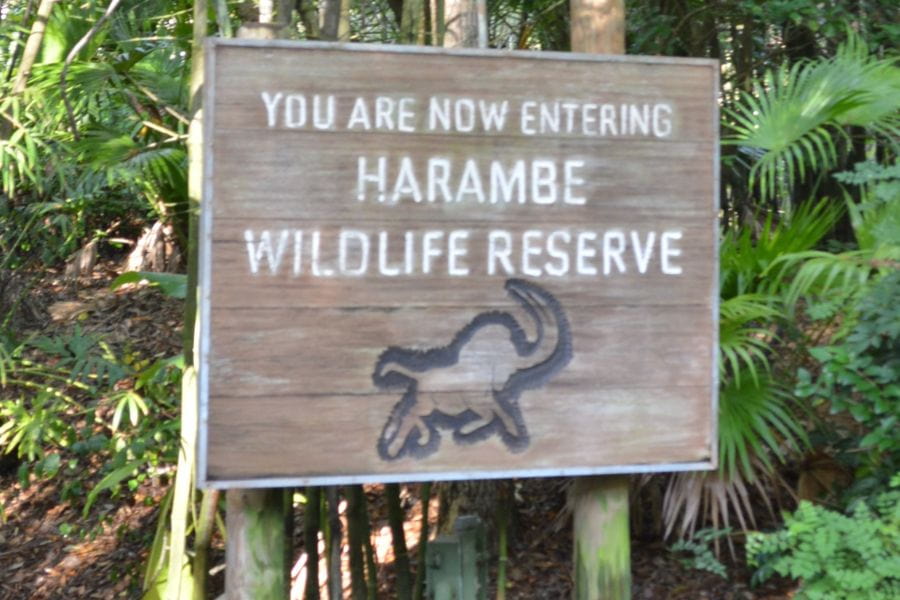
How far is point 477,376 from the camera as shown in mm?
2891

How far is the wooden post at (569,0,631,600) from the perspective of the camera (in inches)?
126

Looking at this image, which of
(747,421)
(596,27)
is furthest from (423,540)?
(596,27)

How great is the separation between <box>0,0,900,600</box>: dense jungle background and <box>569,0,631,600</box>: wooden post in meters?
0.65

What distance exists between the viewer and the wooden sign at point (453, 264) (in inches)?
109

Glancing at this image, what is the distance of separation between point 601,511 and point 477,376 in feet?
2.14

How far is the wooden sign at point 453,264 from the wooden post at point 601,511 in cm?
24

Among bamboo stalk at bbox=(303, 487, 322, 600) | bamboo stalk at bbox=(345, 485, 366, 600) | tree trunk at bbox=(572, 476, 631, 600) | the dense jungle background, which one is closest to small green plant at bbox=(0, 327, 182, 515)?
the dense jungle background

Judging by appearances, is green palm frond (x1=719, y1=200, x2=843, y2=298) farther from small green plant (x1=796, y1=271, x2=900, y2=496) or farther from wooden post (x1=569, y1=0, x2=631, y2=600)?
wooden post (x1=569, y1=0, x2=631, y2=600)

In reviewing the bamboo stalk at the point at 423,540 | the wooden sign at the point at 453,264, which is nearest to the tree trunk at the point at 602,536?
the wooden sign at the point at 453,264

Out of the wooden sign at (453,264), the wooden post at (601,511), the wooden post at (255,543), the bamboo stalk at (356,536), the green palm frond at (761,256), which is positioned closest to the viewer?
the wooden sign at (453,264)

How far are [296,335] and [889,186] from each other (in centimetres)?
211

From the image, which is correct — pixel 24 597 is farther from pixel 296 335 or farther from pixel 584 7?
pixel 584 7

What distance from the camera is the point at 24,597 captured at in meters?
5.69

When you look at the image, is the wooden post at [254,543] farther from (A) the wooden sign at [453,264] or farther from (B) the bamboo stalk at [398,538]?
(B) the bamboo stalk at [398,538]
